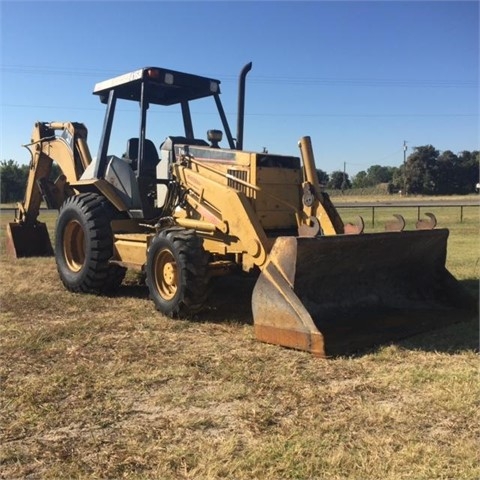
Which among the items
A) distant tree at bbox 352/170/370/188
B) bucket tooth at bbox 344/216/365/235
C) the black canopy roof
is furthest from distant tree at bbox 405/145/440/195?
bucket tooth at bbox 344/216/365/235

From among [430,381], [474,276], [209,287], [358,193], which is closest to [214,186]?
[209,287]

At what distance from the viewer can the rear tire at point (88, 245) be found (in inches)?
302

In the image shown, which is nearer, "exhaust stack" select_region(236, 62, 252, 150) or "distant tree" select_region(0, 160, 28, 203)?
"exhaust stack" select_region(236, 62, 252, 150)

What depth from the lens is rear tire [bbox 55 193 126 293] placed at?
7676mm

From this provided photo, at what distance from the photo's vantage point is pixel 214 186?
259 inches

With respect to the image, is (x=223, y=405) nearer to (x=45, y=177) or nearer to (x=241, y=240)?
(x=241, y=240)

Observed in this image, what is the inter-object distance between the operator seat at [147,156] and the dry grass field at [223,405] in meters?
2.33

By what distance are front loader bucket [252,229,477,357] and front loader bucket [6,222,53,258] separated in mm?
7976

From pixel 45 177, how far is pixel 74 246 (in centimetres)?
289

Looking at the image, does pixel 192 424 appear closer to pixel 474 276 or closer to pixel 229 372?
pixel 229 372

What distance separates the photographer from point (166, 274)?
661 cm

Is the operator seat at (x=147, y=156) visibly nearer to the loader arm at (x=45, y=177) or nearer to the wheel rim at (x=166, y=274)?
the loader arm at (x=45, y=177)

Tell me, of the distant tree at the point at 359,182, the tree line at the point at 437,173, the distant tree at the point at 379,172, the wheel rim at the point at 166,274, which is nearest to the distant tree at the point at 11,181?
the tree line at the point at 437,173

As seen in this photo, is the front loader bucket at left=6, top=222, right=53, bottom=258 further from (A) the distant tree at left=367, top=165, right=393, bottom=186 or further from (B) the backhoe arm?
(A) the distant tree at left=367, top=165, right=393, bottom=186
